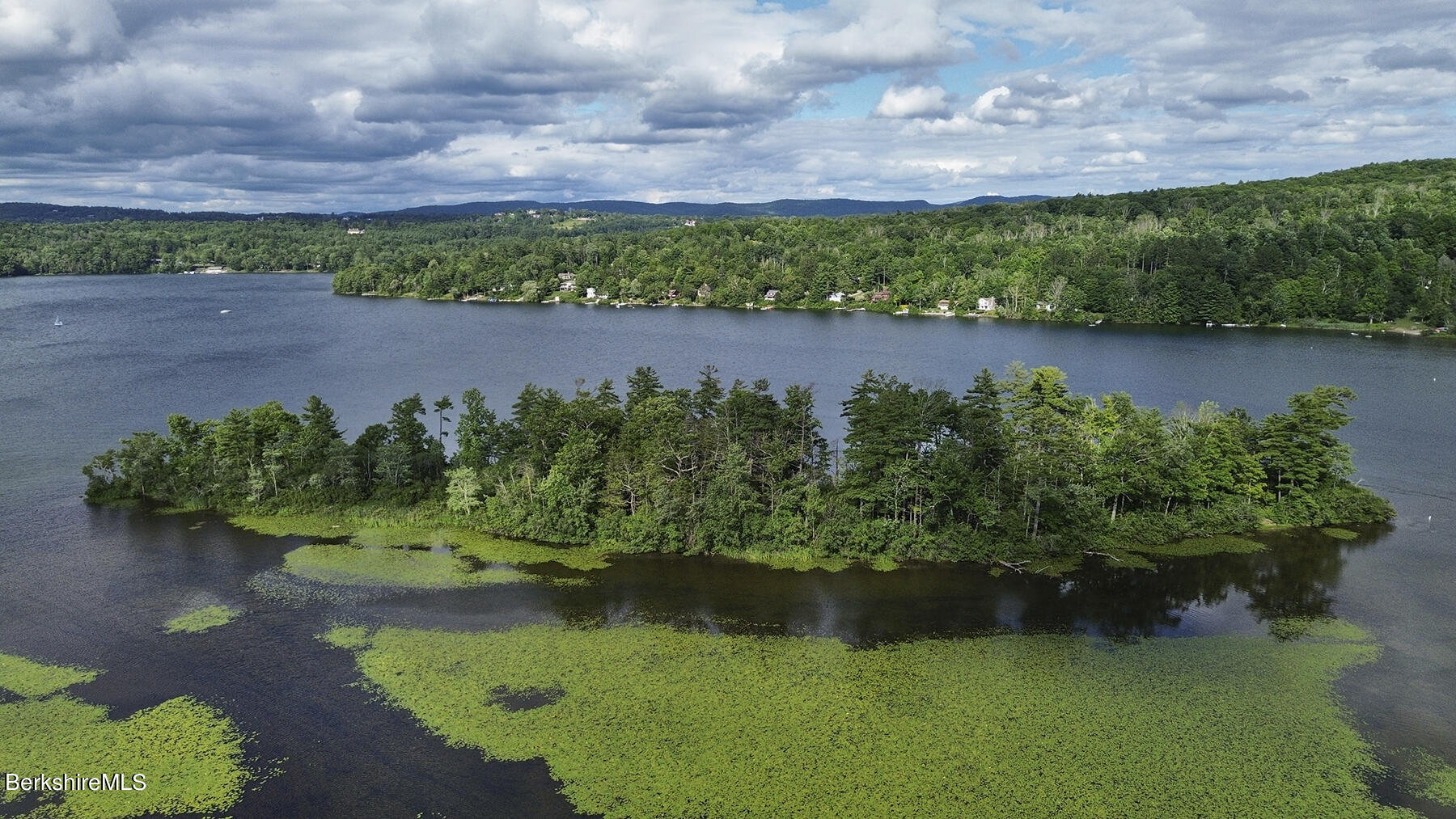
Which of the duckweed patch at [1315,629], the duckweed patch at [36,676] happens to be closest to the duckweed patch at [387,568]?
the duckweed patch at [36,676]

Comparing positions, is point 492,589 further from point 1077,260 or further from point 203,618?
point 1077,260

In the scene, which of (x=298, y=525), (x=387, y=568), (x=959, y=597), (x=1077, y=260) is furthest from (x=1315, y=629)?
(x=1077, y=260)

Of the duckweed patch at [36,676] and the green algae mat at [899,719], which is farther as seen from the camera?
the duckweed patch at [36,676]

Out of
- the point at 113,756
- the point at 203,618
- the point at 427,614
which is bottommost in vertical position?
the point at 113,756

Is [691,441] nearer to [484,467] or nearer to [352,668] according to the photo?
[484,467]

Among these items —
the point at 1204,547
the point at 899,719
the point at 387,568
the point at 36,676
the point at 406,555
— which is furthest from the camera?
the point at 1204,547

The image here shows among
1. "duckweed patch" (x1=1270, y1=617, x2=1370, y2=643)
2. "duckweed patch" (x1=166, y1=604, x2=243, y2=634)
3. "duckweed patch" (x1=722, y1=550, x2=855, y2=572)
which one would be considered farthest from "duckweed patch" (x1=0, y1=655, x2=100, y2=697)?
"duckweed patch" (x1=1270, y1=617, x2=1370, y2=643)

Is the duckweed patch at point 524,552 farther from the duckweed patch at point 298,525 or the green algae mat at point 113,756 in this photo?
the green algae mat at point 113,756
